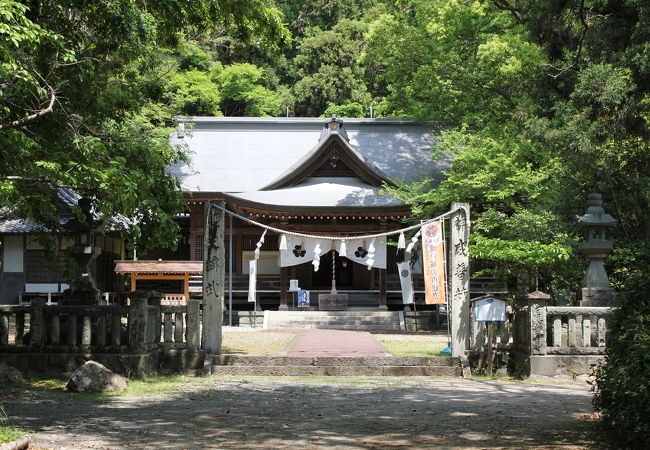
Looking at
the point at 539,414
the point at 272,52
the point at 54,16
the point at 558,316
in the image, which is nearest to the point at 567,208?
the point at 558,316

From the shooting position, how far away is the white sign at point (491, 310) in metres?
12.7

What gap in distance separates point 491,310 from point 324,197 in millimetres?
13474

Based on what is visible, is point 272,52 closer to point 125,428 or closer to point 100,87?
point 100,87

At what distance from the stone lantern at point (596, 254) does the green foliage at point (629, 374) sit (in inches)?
243

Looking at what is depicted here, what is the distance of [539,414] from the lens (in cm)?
820

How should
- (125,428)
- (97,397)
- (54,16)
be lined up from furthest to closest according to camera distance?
(54,16) → (97,397) → (125,428)

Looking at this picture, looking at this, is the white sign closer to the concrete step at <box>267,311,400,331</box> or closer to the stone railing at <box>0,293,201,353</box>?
the stone railing at <box>0,293,201,353</box>

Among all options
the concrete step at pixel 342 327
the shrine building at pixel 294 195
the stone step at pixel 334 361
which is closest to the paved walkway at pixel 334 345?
the stone step at pixel 334 361

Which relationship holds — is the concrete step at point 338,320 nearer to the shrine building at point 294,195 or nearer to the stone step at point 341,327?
the stone step at point 341,327

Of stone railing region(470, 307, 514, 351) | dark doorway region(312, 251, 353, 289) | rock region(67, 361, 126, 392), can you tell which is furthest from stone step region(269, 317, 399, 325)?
rock region(67, 361, 126, 392)

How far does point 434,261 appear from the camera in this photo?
46.9 ft

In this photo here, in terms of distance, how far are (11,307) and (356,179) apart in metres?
17.3

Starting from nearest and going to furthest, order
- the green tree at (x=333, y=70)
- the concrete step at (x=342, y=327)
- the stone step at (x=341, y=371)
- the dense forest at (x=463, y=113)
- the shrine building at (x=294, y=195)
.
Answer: the dense forest at (x=463, y=113), the stone step at (x=341, y=371), the concrete step at (x=342, y=327), the shrine building at (x=294, y=195), the green tree at (x=333, y=70)

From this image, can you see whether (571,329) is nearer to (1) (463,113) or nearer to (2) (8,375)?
(2) (8,375)
